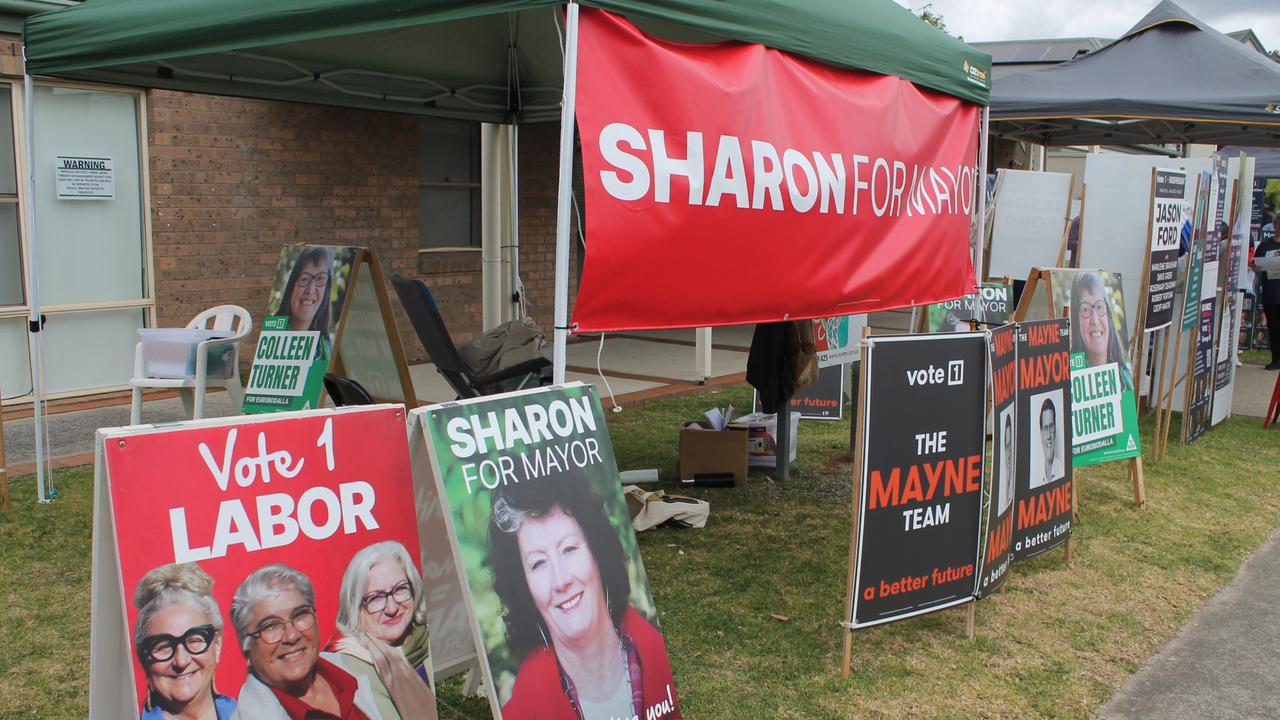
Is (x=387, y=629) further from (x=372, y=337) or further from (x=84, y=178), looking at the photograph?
(x=84, y=178)

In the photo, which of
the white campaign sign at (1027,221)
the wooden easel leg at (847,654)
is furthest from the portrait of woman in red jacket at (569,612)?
the white campaign sign at (1027,221)

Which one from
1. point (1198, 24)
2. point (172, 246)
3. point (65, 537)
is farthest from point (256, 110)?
point (1198, 24)

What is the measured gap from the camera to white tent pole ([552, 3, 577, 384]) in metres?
3.27

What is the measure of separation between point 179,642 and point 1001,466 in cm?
326

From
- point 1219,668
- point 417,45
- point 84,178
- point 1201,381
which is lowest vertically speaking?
point 1219,668

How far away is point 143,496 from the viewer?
238 cm

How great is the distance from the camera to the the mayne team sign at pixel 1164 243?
718 cm

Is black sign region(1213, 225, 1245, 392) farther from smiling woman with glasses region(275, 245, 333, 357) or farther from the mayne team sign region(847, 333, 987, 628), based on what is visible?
smiling woman with glasses region(275, 245, 333, 357)

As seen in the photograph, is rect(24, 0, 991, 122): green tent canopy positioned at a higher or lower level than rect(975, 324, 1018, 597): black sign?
higher

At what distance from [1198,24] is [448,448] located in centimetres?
1010

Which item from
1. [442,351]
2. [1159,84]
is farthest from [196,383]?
[1159,84]

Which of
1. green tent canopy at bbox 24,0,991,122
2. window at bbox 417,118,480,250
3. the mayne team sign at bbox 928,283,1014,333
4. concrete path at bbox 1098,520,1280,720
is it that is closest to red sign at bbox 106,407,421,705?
green tent canopy at bbox 24,0,991,122

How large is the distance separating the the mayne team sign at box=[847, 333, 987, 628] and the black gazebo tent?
609 centimetres

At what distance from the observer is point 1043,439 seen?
4.82 metres
